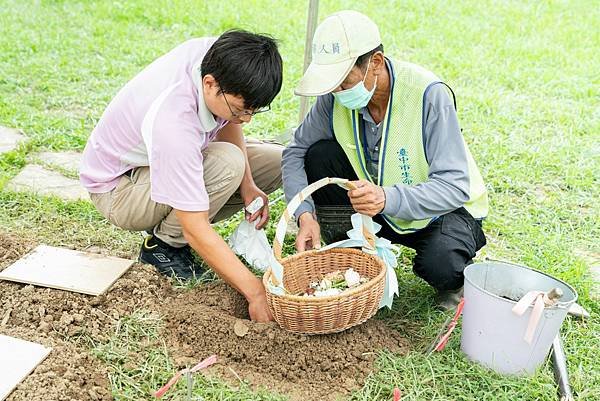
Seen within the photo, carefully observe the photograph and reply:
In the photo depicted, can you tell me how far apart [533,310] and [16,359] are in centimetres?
168

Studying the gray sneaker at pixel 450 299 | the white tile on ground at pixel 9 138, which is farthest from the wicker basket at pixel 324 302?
the white tile on ground at pixel 9 138

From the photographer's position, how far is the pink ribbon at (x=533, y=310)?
2266mm

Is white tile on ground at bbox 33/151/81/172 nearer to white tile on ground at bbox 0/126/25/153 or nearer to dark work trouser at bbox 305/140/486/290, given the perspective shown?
white tile on ground at bbox 0/126/25/153

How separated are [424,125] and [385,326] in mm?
773

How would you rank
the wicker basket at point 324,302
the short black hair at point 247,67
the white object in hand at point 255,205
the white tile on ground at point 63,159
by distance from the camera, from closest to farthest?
1. the wicker basket at point 324,302
2. the short black hair at point 247,67
3. the white object in hand at point 255,205
4. the white tile on ground at point 63,159

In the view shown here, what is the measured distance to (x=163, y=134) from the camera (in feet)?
8.50

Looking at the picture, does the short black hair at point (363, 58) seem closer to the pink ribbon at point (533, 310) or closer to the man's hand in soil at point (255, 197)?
the man's hand in soil at point (255, 197)

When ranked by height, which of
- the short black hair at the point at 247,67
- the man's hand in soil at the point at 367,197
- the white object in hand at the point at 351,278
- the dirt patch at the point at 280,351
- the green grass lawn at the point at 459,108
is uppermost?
the short black hair at the point at 247,67

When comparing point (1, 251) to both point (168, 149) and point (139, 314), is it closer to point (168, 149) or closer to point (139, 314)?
point (139, 314)

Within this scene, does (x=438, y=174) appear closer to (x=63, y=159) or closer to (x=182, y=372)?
(x=182, y=372)

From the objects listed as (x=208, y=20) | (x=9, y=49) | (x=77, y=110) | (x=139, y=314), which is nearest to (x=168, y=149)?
(x=139, y=314)

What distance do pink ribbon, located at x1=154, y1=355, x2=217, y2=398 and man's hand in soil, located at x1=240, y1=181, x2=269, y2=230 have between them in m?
0.76

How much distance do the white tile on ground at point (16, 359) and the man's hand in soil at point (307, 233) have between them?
0.99 m

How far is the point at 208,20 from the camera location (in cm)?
761
